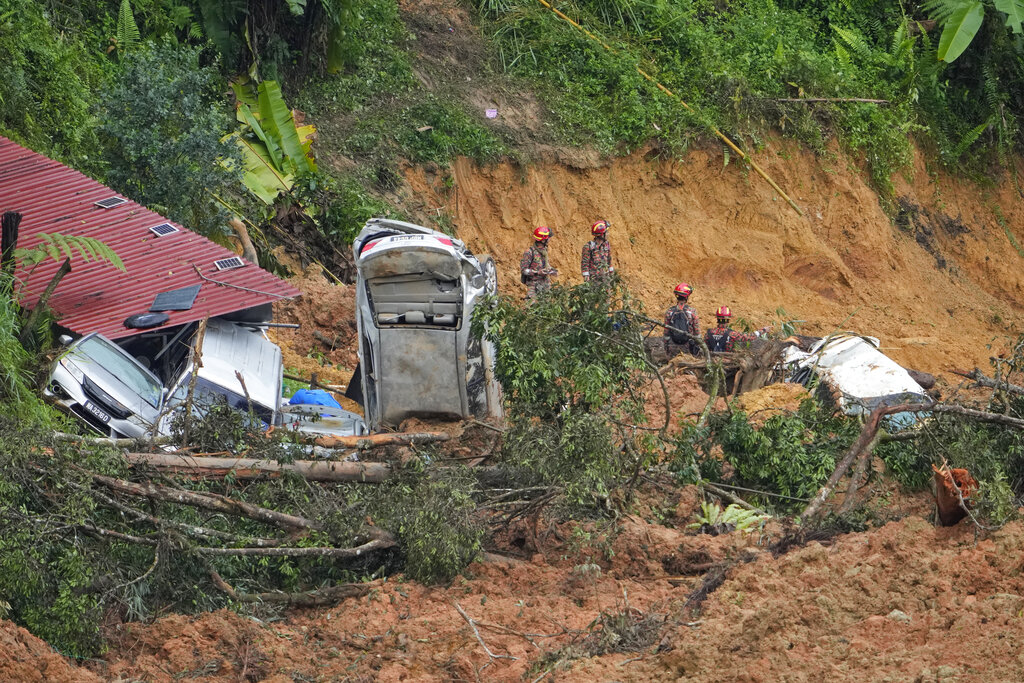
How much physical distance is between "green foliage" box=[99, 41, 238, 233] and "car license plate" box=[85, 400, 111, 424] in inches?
197

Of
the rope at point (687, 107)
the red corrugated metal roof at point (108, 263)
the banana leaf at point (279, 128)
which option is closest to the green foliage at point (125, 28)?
the banana leaf at point (279, 128)

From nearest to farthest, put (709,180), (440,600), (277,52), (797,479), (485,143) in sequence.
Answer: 1. (440,600)
2. (797,479)
3. (277,52)
4. (485,143)
5. (709,180)

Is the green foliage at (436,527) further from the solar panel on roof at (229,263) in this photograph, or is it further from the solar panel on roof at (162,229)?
the solar panel on roof at (162,229)

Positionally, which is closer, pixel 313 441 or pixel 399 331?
pixel 313 441

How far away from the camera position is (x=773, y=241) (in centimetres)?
2088

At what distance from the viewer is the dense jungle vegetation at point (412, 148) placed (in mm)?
7492

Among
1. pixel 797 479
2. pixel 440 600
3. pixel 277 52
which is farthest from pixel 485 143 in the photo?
pixel 440 600

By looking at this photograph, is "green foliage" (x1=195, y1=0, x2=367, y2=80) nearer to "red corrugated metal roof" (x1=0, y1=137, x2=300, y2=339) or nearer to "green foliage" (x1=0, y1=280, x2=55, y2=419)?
"red corrugated metal roof" (x1=0, y1=137, x2=300, y2=339)

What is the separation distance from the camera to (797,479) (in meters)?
9.57

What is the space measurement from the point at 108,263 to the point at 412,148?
24.5 ft

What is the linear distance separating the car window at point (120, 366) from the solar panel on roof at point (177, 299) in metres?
0.96

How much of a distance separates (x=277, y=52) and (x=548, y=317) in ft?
32.6

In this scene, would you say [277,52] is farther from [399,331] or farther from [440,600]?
[440,600]

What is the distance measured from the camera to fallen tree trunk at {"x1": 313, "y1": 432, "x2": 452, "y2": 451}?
9086 mm
